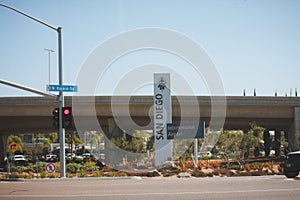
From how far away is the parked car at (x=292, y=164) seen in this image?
2292 centimetres

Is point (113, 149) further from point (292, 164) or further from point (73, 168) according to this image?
point (292, 164)

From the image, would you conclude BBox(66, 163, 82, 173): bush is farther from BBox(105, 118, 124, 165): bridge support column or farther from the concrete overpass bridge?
the concrete overpass bridge

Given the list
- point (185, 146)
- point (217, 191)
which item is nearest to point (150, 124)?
point (185, 146)

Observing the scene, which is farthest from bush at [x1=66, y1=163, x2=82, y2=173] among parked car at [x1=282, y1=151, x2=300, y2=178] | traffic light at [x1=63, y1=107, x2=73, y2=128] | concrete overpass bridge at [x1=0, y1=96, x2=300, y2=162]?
parked car at [x1=282, y1=151, x2=300, y2=178]

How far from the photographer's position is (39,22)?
25.5 meters

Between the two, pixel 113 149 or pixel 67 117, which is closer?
pixel 67 117

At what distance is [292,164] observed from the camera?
2336 cm

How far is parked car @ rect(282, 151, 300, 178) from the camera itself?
75.2ft

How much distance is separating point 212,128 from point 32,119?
78.1 feet

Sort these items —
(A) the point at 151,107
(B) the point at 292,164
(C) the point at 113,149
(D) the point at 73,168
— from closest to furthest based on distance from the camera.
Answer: (B) the point at 292,164 < (D) the point at 73,168 < (C) the point at 113,149 < (A) the point at 151,107

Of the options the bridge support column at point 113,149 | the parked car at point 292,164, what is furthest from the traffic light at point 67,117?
the bridge support column at point 113,149

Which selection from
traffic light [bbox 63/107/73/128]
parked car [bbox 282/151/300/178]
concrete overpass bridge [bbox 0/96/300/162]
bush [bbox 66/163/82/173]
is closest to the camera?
parked car [bbox 282/151/300/178]

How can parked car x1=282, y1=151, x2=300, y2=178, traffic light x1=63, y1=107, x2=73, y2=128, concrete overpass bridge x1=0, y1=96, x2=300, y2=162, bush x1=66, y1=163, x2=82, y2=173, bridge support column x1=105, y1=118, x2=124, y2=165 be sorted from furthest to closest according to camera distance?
concrete overpass bridge x1=0, y1=96, x2=300, y2=162
bridge support column x1=105, y1=118, x2=124, y2=165
bush x1=66, y1=163, x2=82, y2=173
traffic light x1=63, y1=107, x2=73, y2=128
parked car x1=282, y1=151, x2=300, y2=178

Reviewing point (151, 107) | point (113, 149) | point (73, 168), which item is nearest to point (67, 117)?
point (73, 168)
